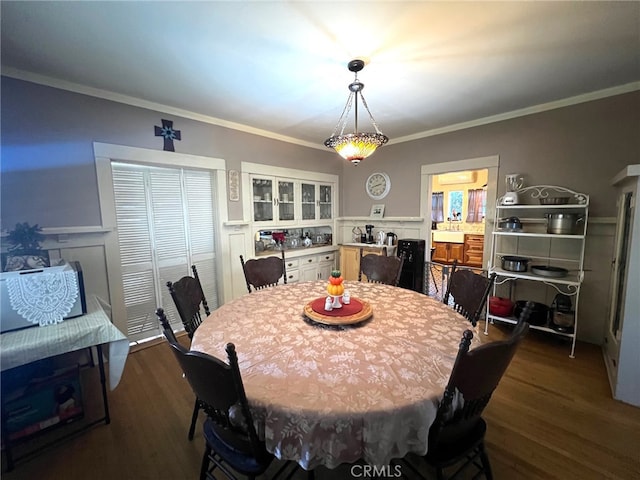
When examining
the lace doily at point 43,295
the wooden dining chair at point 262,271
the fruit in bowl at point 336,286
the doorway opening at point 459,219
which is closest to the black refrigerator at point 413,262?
the doorway opening at point 459,219

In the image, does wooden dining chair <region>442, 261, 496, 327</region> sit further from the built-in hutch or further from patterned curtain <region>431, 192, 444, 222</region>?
patterned curtain <region>431, 192, 444, 222</region>

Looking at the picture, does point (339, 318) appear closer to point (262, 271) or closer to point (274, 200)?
point (262, 271)

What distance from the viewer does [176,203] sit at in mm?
2973

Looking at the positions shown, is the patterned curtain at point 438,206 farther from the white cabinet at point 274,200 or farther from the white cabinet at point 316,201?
the white cabinet at point 274,200

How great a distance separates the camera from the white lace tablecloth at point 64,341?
4.46 feet

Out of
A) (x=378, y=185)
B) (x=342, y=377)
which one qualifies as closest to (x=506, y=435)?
(x=342, y=377)

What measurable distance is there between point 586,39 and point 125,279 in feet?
13.9

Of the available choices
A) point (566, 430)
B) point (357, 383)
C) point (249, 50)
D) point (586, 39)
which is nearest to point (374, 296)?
point (357, 383)

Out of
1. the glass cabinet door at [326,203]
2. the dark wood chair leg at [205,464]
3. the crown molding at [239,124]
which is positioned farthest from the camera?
the glass cabinet door at [326,203]

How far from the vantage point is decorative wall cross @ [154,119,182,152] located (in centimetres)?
269

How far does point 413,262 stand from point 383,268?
1.25 m

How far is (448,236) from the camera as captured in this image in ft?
21.5

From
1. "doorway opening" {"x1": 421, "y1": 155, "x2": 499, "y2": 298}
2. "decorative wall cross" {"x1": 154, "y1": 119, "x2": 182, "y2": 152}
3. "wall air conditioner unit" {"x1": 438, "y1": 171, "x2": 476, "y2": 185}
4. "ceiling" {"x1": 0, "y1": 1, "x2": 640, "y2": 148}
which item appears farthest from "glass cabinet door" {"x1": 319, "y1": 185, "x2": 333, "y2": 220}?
"wall air conditioner unit" {"x1": 438, "y1": 171, "x2": 476, "y2": 185}

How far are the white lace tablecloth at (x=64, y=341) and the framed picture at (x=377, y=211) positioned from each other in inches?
140
